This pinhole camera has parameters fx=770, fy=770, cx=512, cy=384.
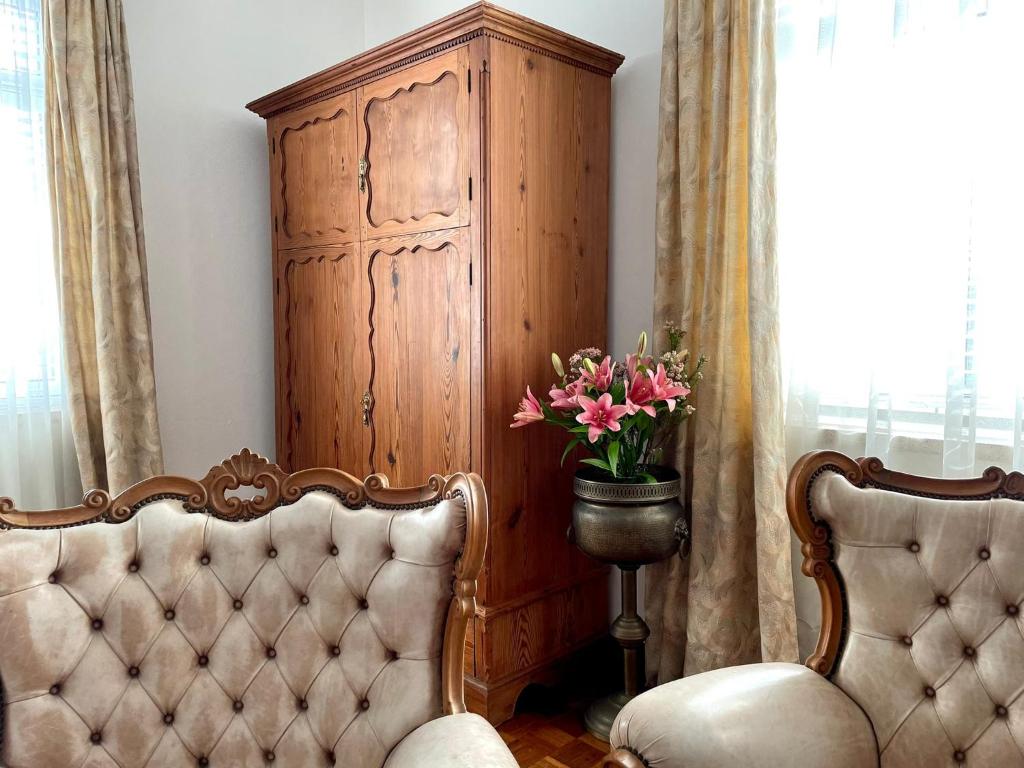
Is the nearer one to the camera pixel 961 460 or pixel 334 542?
pixel 334 542

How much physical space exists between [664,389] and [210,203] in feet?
6.32

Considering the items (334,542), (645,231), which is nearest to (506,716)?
(334,542)

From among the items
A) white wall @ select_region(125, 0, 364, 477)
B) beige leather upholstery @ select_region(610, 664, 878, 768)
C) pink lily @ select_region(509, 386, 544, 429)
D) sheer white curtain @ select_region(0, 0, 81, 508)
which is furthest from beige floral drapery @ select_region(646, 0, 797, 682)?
sheer white curtain @ select_region(0, 0, 81, 508)

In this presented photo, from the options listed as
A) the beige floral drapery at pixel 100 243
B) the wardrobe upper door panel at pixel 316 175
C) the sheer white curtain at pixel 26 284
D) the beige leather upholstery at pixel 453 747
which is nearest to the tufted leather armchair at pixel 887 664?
the beige leather upholstery at pixel 453 747

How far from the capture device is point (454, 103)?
7.26ft

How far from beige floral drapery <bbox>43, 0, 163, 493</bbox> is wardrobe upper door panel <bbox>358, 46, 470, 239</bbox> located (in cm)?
79

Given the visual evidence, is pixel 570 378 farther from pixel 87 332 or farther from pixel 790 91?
pixel 87 332

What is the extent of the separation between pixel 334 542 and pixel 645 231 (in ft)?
5.08

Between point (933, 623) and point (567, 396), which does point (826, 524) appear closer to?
point (933, 623)

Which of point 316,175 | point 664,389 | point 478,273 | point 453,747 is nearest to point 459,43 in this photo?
point 478,273

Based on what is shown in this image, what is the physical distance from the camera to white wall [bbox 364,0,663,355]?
8.13 feet

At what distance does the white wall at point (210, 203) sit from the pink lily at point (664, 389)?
174 cm

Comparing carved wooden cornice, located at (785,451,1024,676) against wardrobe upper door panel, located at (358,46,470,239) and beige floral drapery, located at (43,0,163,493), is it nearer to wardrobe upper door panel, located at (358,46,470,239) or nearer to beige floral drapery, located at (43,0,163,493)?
wardrobe upper door panel, located at (358,46,470,239)

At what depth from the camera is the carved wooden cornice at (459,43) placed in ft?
6.94
